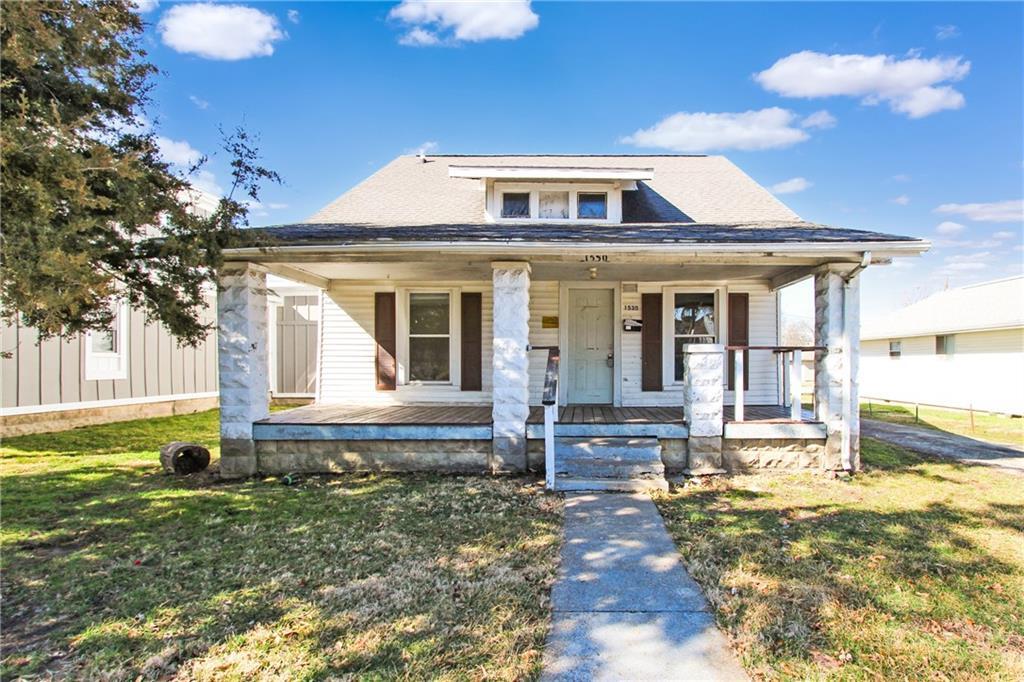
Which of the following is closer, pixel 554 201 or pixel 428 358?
pixel 554 201

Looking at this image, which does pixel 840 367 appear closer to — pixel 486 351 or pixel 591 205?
pixel 591 205

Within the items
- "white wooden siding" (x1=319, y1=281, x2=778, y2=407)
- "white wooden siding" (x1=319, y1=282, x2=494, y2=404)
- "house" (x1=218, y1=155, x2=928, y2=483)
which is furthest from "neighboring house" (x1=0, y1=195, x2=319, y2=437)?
"house" (x1=218, y1=155, x2=928, y2=483)

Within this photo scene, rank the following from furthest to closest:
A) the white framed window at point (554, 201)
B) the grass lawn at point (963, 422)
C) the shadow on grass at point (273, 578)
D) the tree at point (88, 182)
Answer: the grass lawn at point (963, 422)
the white framed window at point (554, 201)
the tree at point (88, 182)
the shadow on grass at point (273, 578)

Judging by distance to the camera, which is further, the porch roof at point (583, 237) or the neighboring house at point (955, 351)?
the neighboring house at point (955, 351)

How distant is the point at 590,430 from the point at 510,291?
2.11 metres

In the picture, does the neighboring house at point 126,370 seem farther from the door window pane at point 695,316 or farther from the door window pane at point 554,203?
the door window pane at point 695,316

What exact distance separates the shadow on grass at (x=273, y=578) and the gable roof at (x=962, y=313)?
16657mm

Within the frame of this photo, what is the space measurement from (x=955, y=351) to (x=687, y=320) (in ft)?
43.1

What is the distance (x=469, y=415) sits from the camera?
7406 mm

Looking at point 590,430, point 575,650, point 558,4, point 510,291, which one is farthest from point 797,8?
point 575,650

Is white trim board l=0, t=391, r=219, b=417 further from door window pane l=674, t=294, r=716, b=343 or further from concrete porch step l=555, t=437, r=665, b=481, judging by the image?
door window pane l=674, t=294, r=716, b=343

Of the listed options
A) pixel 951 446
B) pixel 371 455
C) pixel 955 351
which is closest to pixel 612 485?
pixel 371 455

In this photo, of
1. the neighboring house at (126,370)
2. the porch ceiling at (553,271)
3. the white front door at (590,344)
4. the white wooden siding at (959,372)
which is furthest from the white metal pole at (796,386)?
Answer: the white wooden siding at (959,372)

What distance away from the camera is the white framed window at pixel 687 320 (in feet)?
27.7
